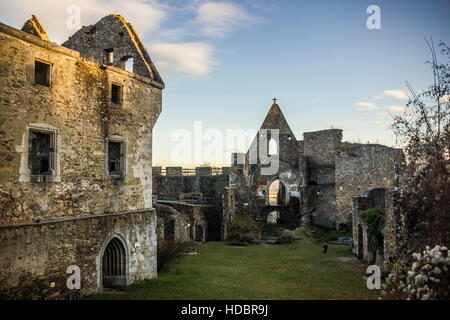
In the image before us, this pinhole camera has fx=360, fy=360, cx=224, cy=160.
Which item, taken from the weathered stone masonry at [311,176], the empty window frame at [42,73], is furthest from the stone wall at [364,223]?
the empty window frame at [42,73]

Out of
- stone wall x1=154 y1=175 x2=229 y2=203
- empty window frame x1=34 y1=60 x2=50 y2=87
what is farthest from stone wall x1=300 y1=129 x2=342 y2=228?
empty window frame x1=34 y1=60 x2=50 y2=87

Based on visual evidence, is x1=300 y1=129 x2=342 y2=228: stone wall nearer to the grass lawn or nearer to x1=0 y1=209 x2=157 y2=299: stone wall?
the grass lawn

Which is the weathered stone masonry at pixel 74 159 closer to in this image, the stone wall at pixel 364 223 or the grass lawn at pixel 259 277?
the grass lawn at pixel 259 277

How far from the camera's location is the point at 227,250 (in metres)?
23.8

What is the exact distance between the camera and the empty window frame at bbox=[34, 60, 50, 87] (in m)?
11.3

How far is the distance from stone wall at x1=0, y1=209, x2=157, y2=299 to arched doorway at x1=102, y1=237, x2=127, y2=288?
21cm

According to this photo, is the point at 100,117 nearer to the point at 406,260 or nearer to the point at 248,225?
the point at 406,260

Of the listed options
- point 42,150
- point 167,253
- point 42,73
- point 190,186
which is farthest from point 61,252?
point 190,186

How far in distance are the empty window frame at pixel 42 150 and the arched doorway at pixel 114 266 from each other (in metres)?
3.90

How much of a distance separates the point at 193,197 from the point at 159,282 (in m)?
19.3

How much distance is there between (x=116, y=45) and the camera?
16266 millimetres

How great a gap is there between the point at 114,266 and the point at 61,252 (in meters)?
3.11

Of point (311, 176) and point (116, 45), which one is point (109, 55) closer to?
point (116, 45)

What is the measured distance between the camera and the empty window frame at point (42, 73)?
11273mm
